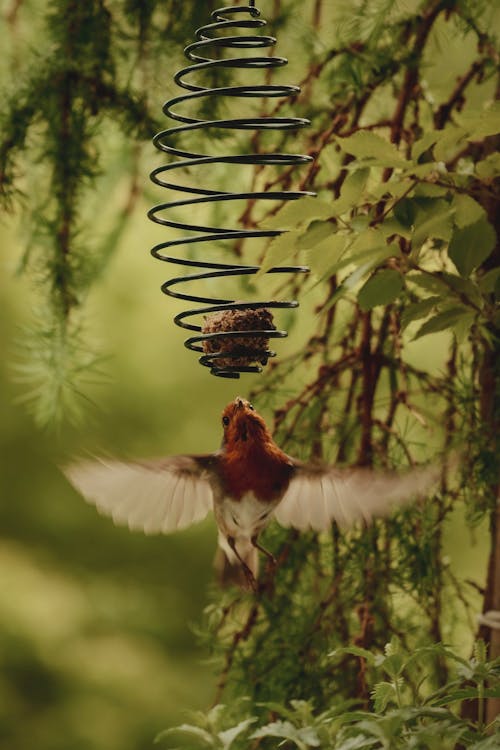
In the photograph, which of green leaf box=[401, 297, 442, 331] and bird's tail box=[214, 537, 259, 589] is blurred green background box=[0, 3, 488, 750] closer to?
bird's tail box=[214, 537, 259, 589]

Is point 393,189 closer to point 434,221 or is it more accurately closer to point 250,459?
point 434,221

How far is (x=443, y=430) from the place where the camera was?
1.75m

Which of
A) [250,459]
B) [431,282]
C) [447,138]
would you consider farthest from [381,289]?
[250,459]

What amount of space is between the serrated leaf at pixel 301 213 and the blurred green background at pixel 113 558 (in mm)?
1909

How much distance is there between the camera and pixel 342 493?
1410mm

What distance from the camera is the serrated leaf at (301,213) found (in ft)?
3.72

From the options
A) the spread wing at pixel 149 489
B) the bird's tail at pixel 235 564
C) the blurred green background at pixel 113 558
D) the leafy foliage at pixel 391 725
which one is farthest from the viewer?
the blurred green background at pixel 113 558

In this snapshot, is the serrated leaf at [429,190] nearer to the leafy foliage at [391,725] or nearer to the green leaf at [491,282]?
the green leaf at [491,282]

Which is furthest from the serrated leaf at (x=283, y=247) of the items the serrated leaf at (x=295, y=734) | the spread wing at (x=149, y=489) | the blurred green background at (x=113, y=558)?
the blurred green background at (x=113, y=558)

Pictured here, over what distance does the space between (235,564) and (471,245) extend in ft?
1.88

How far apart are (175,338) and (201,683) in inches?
36.8

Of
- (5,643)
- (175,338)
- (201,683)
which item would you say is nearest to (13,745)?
(5,643)

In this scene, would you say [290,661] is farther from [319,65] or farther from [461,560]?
[461,560]

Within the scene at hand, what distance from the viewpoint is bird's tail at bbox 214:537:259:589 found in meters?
1.49
